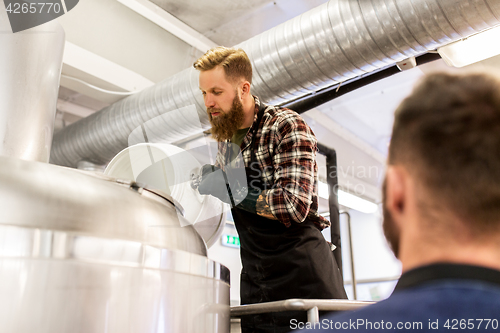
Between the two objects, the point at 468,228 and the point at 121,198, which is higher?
the point at 121,198

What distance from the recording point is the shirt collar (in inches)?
10.8

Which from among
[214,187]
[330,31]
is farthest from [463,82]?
[330,31]

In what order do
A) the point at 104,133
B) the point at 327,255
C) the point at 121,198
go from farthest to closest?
the point at 104,133 → the point at 327,255 → the point at 121,198

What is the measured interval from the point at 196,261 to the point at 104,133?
170 centimetres

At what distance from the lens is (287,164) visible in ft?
3.73

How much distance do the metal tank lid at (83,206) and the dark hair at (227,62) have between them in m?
0.51

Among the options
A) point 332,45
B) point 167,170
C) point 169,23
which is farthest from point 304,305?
point 169,23

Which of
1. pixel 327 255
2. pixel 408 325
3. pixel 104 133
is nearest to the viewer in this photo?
pixel 408 325

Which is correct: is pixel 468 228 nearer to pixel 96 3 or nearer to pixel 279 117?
pixel 279 117

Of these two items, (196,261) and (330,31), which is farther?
(330,31)

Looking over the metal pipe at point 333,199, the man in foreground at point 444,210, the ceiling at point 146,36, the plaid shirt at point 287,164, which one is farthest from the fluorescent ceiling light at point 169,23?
the man in foreground at point 444,210

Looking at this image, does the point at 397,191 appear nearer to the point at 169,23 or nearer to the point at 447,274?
the point at 447,274

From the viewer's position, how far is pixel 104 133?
2.34 m

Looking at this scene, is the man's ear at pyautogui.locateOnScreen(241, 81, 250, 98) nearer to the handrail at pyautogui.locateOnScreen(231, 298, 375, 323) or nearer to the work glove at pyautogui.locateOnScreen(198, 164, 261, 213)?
the work glove at pyautogui.locateOnScreen(198, 164, 261, 213)
